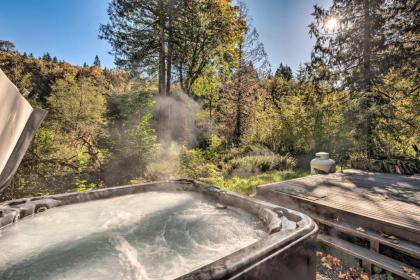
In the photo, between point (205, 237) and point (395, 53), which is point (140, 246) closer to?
point (205, 237)

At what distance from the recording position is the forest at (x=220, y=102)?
19.4 feet

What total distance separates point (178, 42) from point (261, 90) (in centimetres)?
438

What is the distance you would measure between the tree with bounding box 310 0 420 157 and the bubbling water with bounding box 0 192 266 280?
634 centimetres

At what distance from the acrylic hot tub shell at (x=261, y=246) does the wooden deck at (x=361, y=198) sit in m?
1.06

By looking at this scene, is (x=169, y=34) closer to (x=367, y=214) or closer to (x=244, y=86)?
(x=244, y=86)

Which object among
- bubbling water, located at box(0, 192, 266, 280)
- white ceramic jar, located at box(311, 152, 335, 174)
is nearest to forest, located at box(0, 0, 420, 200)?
white ceramic jar, located at box(311, 152, 335, 174)

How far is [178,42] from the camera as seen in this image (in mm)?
10922

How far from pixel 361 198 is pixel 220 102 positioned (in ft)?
29.7

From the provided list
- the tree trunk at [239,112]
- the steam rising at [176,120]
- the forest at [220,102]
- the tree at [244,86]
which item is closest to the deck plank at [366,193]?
the forest at [220,102]

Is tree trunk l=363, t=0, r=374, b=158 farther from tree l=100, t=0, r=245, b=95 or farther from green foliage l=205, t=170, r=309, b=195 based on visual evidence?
tree l=100, t=0, r=245, b=95

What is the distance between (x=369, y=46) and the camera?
7594 millimetres

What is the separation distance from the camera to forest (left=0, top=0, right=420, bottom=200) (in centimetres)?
591

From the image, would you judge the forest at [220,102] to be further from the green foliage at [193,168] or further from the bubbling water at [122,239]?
the bubbling water at [122,239]

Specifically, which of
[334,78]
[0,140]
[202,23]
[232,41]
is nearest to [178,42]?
Answer: [202,23]
